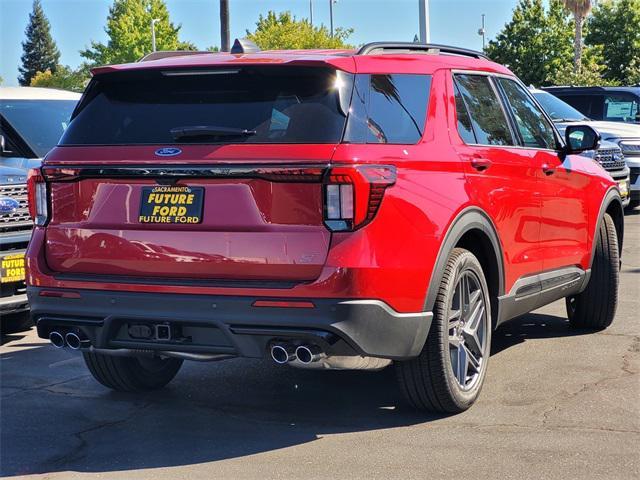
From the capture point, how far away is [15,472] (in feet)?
15.3

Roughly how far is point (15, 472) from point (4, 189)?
3.37 meters

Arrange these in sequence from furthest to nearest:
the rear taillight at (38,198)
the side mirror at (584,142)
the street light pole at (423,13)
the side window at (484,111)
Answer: the street light pole at (423,13) < the side mirror at (584,142) < the side window at (484,111) < the rear taillight at (38,198)

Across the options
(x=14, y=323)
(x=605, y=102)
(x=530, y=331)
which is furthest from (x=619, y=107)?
(x=14, y=323)

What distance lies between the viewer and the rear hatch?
4.68m

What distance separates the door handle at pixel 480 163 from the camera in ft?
18.1

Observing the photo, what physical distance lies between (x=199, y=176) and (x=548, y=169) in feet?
8.57

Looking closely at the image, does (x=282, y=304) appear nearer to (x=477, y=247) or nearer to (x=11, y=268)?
(x=477, y=247)

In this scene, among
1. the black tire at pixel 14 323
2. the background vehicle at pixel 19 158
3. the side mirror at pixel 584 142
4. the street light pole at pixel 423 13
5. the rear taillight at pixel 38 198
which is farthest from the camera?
the street light pole at pixel 423 13

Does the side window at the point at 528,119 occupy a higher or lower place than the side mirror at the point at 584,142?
higher

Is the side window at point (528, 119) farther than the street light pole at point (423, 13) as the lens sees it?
No

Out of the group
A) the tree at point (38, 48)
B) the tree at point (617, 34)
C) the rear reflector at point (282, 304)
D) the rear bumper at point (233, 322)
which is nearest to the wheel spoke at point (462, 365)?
the rear bumper at point (233, 322)

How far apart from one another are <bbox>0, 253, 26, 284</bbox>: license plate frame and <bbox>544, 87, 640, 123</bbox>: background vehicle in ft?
44.4

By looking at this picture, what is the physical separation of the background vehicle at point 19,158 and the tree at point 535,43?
53407 millimetres

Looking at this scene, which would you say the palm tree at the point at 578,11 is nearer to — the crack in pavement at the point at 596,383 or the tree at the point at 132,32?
the tree at the point at 132,32
